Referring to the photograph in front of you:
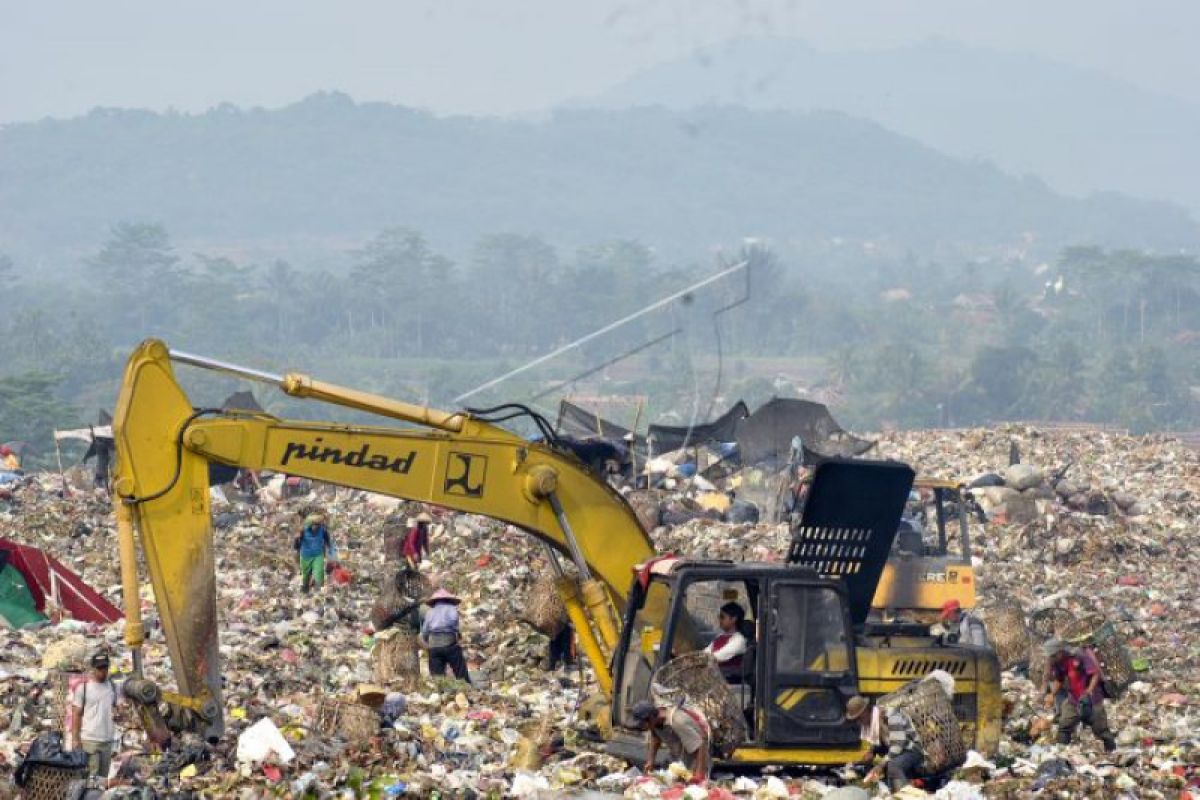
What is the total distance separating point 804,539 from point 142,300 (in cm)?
13893

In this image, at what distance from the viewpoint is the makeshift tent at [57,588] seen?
18.6 meters

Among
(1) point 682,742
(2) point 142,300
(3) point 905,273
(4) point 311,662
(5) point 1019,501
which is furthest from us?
(3) point 905,273

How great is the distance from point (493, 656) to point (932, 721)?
6.96 metres

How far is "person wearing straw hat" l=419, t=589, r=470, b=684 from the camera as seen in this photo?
1588 centimetres

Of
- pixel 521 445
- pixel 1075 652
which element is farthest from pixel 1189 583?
pixel 521 445

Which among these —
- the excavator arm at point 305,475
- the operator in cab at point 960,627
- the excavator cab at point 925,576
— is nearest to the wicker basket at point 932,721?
the operator in cab at point 960,627

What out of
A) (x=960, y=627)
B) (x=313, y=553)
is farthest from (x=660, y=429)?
(x=960, y=627)

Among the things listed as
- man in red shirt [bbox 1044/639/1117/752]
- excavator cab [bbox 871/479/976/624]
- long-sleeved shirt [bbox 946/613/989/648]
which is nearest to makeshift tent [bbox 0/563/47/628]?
excavator cab [bbox 871/479/976/624]

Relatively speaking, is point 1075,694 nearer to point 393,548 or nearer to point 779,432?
point 393,548

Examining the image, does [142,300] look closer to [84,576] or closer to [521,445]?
[84,576]

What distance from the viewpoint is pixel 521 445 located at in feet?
38.9

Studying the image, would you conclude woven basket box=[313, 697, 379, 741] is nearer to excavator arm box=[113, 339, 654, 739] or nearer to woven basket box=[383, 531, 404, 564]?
excavator arm box=[113, 339, 654, 739]

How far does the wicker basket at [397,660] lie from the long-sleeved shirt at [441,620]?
0.17 metres

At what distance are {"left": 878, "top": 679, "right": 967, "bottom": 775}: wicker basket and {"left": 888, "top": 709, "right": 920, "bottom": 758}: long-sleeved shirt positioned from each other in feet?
0.09
